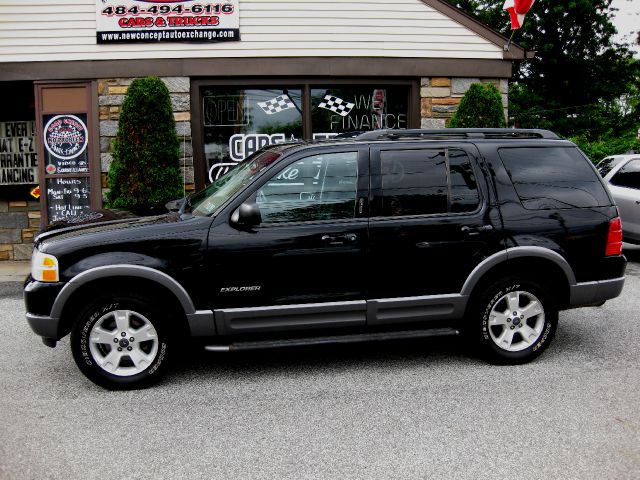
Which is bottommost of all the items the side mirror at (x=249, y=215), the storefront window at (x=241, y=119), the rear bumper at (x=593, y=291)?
the rear bumper at (x=593, y=291)

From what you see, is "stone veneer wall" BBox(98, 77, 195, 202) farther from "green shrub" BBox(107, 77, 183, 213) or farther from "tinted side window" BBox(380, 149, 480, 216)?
"tinted side window" BBox(380, 149, 480, 216)

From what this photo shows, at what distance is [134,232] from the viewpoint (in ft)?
14.8

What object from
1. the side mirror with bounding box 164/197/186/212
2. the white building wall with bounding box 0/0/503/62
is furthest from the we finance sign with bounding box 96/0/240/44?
the side mirror with bounding box 164/197/186/212

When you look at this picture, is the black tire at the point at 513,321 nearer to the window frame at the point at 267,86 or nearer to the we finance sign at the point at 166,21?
the window frame at the point at 267,86

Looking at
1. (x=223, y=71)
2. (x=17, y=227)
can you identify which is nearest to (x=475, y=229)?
(x=223, y=71)

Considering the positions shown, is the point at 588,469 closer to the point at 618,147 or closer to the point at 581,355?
the point at 581,355

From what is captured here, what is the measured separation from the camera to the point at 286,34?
32.5 feet

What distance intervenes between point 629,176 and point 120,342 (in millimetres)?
8805

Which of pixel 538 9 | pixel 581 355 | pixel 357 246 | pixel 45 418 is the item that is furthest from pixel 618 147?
pixel 45 418

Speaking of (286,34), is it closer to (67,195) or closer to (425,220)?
(67,195)

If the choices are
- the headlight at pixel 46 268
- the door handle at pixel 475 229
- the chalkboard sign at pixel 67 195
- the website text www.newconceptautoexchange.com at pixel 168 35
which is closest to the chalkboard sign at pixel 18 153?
the chalkboard sign at pixel 67 195

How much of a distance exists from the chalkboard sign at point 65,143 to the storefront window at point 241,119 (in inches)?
76.0

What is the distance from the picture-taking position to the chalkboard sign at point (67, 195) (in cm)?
998

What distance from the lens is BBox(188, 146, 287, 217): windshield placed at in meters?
4.78
